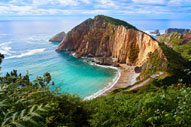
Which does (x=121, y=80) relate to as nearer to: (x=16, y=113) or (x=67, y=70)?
(x=67, y=70)

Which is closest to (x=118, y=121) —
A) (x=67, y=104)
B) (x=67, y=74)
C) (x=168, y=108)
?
(x=168, y=108)

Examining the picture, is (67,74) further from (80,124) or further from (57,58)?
(80,124)

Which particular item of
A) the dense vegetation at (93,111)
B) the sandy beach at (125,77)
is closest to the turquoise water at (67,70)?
the sandy beach at (125,77)

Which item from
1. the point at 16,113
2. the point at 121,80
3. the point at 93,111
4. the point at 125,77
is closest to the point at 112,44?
the point at 125,77

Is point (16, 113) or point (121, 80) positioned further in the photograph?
point (121, 80)

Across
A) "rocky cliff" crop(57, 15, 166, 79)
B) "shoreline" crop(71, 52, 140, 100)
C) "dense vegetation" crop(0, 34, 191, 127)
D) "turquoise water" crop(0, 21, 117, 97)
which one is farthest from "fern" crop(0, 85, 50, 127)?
"rocky cliff" crop(57, 15, 166, 79)

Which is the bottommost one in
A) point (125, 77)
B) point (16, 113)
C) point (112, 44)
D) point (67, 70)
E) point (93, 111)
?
point (67, 70)

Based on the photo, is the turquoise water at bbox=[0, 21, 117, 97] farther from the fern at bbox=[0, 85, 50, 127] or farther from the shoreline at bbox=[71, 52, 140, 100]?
the fern at bbox=[0, 85, 50, 127]
